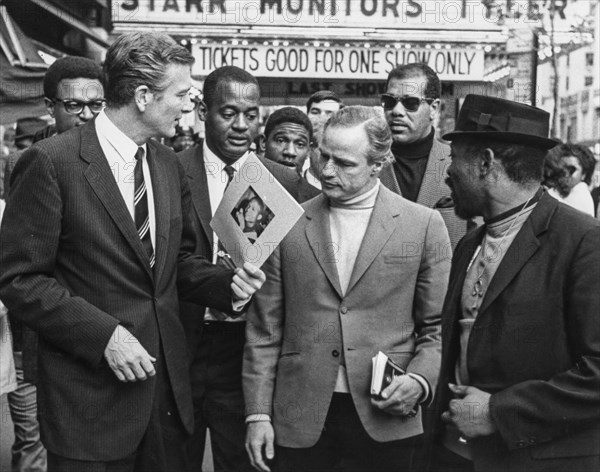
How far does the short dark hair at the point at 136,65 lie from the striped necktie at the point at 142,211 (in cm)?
29

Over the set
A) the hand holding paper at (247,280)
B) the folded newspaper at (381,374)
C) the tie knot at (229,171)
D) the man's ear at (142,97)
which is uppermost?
the man's ear at (142,97)

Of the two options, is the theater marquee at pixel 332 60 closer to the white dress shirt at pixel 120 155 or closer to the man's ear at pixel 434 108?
the man's ear at pixel 434 108

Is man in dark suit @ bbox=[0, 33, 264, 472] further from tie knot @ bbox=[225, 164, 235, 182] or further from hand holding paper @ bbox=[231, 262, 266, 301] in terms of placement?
tie knot @ bbox=[225, 164, 235, 182]

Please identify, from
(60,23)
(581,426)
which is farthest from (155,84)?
(60,23)

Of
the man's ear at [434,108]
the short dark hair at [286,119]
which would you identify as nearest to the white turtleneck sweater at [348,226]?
the man's ear at [434,108]

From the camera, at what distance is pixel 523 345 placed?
329 cm

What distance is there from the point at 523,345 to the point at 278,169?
1995mm

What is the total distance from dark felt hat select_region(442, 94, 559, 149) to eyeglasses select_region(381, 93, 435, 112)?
1.96 meters

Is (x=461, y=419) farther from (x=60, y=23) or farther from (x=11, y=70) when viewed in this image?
(x=60, y=23)

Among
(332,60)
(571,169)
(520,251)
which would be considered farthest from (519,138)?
(332,60)

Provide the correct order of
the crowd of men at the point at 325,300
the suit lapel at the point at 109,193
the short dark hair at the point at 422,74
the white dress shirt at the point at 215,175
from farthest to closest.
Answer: the short dark hair at the point at 422,74 → the white dress shirt at the point at 215,175 → the suit lapel at the point at 109,193 → the crowd of men at the point at 325,300

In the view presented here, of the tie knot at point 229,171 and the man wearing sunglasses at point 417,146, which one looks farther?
the man wearing sunglasses at point 417,146

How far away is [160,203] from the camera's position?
12.5ft

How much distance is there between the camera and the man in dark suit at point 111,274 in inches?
136
